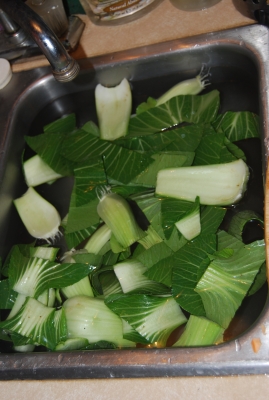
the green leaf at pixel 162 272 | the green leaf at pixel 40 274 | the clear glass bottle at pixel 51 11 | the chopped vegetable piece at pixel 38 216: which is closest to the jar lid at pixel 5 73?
the clear glass bottle at pixel 51 11

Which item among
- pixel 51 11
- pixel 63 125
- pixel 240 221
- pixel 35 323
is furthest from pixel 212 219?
pixel 51 11

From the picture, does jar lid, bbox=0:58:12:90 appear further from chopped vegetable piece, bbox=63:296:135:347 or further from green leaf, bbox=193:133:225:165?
chopped vegetable piece, bbox=63:296:135:347

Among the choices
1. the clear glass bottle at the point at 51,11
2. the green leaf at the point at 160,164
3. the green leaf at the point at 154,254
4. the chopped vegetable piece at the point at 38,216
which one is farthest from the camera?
the clear glass bottle at the point at 51,11

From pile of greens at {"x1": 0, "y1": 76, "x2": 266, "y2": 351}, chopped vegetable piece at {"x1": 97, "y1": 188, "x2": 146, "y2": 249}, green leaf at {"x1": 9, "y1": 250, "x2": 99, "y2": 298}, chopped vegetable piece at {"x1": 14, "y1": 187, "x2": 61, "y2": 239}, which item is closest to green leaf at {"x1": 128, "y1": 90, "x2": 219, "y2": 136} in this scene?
pile of greens at {"x1": 0, "y1": 76, "x2": 266, "y2": 351}

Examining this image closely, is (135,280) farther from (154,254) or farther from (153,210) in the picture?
(153,210)

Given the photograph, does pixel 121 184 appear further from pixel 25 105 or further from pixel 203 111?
pixel 25 105

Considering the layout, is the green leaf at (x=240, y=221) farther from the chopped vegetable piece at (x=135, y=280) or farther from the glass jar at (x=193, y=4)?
the glass jar at (x=193, y=4)
